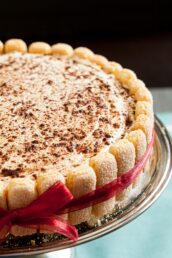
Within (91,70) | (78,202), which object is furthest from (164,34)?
(78,202)

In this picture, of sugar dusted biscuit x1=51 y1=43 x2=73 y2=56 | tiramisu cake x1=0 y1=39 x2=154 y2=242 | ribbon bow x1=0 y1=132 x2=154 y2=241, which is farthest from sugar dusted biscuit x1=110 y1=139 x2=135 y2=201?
sugar dusted biscuit x1=51 y1=43 x2=73 y2=56

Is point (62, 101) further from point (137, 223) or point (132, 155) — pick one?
point (137, 223)

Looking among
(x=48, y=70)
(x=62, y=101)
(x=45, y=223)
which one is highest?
(x=48, y=70)

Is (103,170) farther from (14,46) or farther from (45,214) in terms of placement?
(14,46)

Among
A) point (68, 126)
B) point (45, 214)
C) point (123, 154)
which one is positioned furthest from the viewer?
point (68, 126)

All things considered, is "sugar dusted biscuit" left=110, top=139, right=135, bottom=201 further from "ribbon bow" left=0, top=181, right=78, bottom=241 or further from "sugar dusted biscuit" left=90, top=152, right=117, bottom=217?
"ribbon bow" left=0, top=181, right=78, bottom=241

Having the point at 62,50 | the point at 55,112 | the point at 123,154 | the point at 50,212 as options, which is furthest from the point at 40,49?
the point at 50,212

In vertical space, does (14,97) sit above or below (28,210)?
above

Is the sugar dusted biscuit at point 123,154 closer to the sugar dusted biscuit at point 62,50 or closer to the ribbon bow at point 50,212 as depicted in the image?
the ribbon bow at point 50,212
